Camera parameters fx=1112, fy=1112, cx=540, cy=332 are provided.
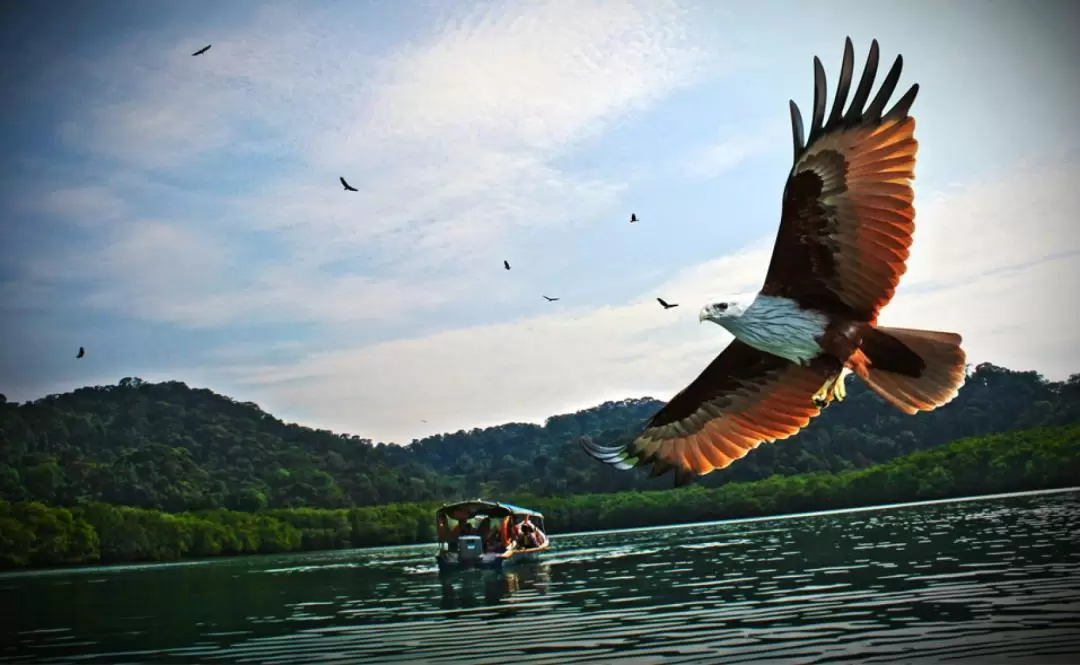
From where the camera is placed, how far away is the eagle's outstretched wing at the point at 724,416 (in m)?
6.90

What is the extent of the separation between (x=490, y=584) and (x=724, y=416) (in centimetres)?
2483

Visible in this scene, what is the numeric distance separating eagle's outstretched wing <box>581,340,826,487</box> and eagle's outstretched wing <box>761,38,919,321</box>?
87cm

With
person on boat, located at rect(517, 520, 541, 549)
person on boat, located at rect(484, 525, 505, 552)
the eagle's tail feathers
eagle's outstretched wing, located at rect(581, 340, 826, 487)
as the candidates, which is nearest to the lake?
person on boat, located at rect(517, 520, 541, 549)

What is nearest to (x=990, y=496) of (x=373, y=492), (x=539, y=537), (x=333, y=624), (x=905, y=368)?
(x=539, y=537)

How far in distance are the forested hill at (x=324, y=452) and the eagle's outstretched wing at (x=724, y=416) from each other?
160 ft

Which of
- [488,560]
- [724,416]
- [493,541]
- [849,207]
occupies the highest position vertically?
[849,207]

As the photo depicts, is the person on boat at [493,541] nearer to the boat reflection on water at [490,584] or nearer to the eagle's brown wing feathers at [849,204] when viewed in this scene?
the boat reflection on water at [490,584]

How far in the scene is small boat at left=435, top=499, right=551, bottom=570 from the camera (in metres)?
34.3

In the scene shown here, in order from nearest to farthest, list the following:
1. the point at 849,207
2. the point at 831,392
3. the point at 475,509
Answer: the point at 831,392 → the point at 849,207 → the point at 475,509

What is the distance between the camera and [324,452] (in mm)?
88188

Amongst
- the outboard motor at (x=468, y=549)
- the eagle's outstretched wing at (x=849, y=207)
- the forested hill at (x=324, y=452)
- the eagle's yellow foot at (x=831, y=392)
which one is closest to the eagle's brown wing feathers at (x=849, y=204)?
the eagle's outstretched wing at (x=849, y=207)

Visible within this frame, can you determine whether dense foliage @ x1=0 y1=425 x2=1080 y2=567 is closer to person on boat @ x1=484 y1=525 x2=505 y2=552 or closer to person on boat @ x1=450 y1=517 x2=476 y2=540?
person on boat @ x1=450 y1=517 x2=476 y2=540

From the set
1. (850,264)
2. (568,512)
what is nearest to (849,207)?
(850,264)

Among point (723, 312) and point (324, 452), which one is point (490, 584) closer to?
point (723, 312)
